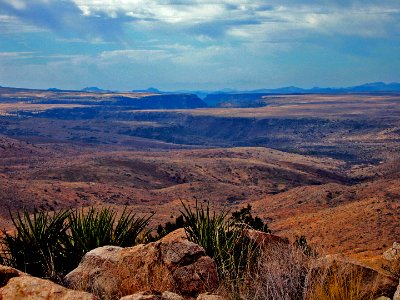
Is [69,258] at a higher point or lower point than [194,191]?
higher

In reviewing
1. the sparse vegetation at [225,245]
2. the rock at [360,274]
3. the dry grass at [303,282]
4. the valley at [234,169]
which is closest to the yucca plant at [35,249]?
the sparse vegetation at [225,245]

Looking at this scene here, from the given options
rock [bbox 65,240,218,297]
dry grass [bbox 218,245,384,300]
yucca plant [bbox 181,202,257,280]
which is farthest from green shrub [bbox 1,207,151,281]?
dry grass [bbox 218,245,384,300]

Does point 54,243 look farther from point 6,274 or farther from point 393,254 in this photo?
point 393,254

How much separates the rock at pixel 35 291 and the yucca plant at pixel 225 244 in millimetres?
2179

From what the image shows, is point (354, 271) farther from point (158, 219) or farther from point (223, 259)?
point (158, 219)

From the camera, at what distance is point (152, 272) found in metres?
6.11

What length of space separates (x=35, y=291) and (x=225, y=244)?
308 centimetres

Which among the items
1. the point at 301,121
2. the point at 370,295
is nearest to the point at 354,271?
the point at 370,295

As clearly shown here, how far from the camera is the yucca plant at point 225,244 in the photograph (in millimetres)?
6887

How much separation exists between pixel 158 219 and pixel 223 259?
2908cm

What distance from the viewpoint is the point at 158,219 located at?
3612 cm

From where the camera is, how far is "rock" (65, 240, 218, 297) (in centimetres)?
595

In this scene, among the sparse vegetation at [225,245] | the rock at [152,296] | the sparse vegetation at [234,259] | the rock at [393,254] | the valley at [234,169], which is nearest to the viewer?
the rock at [152,296]

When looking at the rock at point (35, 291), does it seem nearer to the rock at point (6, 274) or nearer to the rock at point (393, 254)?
the rock at point (6, 274)
